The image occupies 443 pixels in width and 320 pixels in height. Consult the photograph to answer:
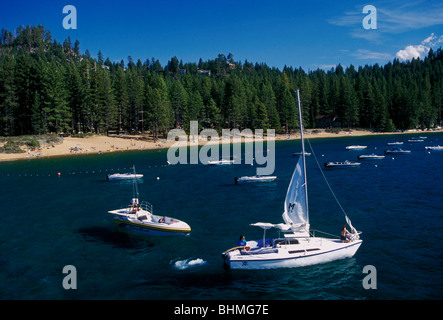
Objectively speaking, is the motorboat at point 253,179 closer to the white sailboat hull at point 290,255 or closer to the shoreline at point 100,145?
the white sailboat hull at point 290,255

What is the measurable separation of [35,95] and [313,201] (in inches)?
4246

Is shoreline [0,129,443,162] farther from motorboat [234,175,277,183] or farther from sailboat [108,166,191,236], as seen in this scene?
sailboat [108,166,191,236]

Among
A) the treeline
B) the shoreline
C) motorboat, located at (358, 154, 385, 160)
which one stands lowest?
motorboat, located at (358, 154, 385, 160)

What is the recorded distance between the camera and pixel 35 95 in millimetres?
116250

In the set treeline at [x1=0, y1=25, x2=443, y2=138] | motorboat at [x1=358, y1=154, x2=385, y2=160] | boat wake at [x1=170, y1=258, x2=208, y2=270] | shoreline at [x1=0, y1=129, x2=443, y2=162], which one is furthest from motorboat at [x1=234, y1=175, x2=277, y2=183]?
treeline at [x1=0, y1=25, x2=443, y2=138]

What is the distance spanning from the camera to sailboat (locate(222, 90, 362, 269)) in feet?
85.4

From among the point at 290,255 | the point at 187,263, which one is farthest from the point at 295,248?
the point at 187,263

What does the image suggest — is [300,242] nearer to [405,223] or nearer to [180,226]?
[180,226]

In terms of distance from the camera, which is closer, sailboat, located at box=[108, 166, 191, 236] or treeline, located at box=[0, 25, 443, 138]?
sailboat, located at box=[108, 166, 191, 236]

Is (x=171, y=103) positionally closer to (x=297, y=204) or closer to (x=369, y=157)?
(x=369, y=157)

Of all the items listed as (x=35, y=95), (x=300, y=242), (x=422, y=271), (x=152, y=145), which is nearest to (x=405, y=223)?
(x=422, y=271)

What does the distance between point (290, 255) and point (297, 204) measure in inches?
178
